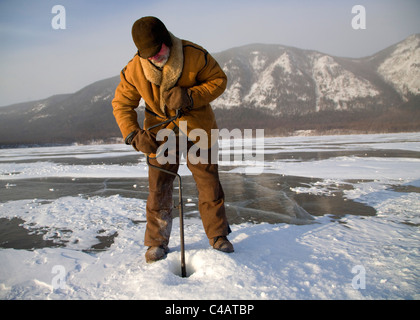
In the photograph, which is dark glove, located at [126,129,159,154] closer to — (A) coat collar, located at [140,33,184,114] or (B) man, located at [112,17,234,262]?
(B) man, located at [112,17,234,262]

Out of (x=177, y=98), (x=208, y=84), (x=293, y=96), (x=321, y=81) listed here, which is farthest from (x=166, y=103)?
(x=321, y=81)

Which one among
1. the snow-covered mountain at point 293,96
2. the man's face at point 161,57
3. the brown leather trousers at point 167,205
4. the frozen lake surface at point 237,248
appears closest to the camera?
the frozen lake surface at point 237,248

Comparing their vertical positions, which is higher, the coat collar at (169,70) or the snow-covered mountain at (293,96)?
the snow-covered mountain at (293,96)

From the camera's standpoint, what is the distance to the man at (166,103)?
1.95 meters

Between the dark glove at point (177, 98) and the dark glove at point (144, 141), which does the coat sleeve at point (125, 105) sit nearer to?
the dark glove at point (144, 141)

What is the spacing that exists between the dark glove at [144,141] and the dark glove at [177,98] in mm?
286

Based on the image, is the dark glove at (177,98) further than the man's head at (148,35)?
Yes

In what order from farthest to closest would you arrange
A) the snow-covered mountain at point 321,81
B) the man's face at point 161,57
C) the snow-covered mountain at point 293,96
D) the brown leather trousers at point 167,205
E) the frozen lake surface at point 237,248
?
the snow-covered mountain at point 321,81 < the snow-covered mountain at point 293,96 < the brown leather trousers at point 167,205 < the man's face at point 161,57 < the frozen lake surface at point 237,248

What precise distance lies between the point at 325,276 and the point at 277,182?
15.0 ft

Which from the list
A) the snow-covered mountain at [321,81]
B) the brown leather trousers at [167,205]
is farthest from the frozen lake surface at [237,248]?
the snow-covered mountain at [321,81]

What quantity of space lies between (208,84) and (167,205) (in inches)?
42.0

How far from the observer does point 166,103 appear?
6.66 ft
